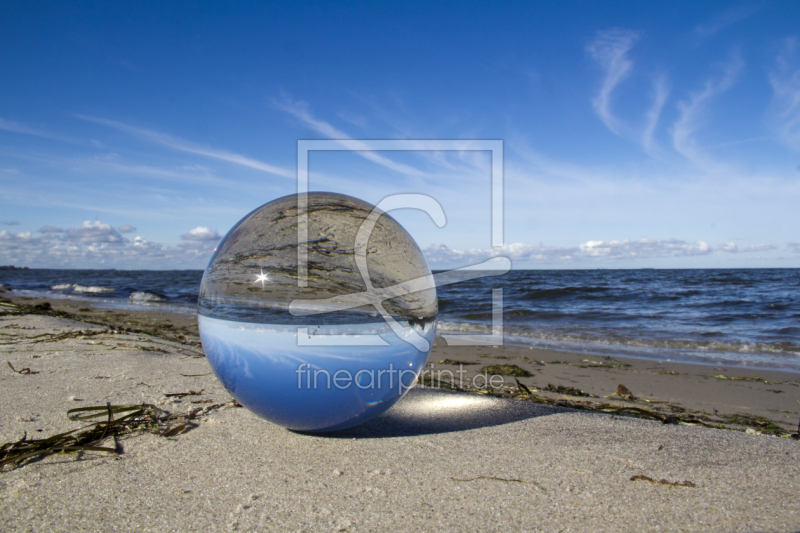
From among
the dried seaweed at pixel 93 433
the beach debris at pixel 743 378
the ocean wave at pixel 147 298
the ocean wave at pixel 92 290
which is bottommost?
the beach debris at pixel 743 378

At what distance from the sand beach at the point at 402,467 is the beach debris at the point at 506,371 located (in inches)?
59.4

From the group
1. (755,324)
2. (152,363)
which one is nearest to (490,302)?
(755,324)

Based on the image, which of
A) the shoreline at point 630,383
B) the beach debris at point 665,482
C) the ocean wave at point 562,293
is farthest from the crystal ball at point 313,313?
the ocean wave at point 562,293

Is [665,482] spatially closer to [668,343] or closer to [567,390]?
[567,390]

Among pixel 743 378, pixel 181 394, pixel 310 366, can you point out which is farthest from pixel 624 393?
pixel 181 394

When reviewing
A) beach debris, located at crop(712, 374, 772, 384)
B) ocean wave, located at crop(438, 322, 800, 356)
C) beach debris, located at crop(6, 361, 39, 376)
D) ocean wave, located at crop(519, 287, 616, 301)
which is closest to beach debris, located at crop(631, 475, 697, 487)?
beach debris, located at crop(712, 374, 772, 384)

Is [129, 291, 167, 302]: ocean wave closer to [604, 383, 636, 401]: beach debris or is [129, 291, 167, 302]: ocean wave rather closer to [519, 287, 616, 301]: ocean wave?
[519, 287, 616, 301]: ocean wave

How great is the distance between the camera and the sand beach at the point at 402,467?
2299mm

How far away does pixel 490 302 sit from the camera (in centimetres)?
1636

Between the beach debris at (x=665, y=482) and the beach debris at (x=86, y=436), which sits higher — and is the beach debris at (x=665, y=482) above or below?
below

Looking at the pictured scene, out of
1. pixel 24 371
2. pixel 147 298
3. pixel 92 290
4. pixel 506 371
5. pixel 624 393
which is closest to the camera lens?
pixel 24 371

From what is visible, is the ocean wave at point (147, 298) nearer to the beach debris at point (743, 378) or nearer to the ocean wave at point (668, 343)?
the ocean wave at point (668, 343)

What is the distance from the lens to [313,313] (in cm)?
279

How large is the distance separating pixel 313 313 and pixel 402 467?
1025 millimetres
